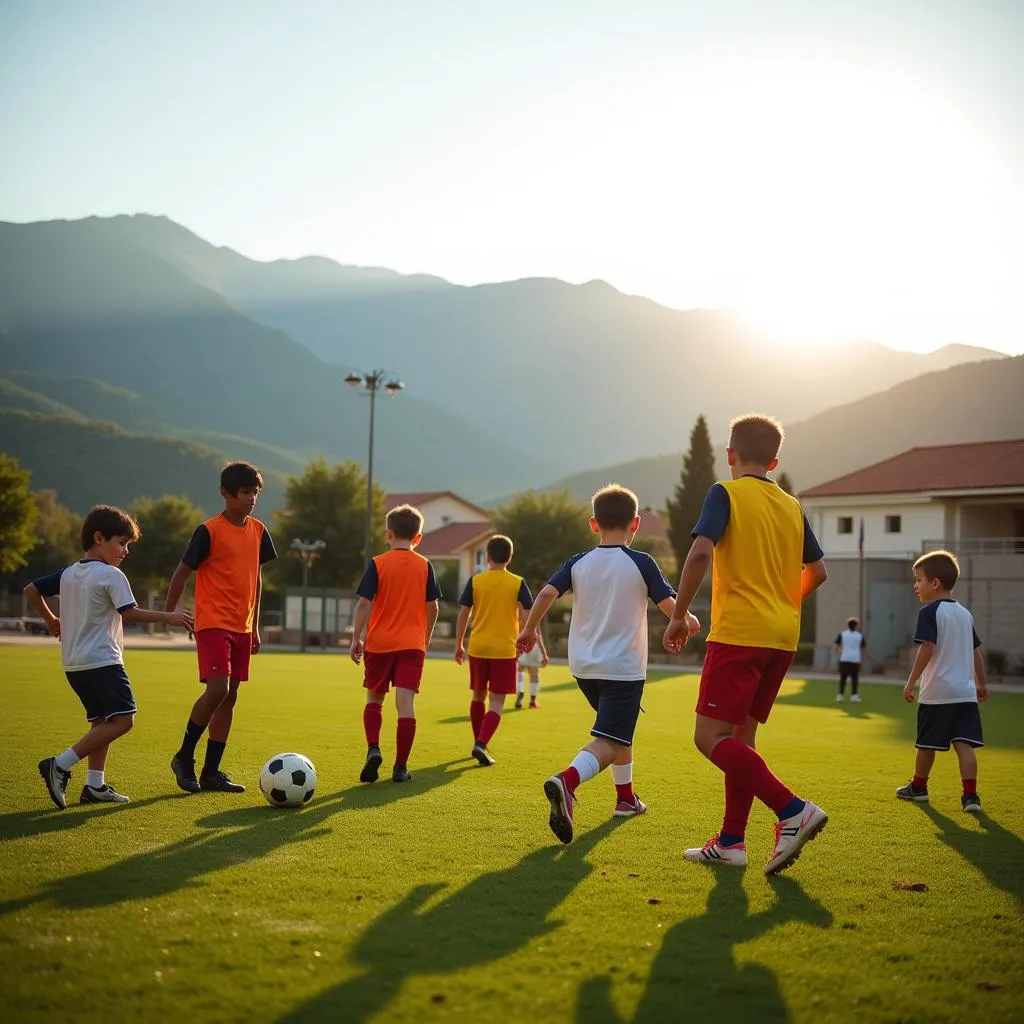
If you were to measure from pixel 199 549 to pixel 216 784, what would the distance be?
5.43 ft

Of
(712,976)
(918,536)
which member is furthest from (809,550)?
(918,536)

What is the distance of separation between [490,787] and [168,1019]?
17.0 ft

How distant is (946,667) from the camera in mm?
8328

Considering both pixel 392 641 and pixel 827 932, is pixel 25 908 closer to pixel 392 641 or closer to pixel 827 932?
pixel 827 932

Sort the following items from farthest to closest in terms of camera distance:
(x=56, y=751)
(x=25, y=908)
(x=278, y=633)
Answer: (x=278, y=633), (x=56, y=751), (x=25, y=908)

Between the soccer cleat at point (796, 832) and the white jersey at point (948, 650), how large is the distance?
3.41 meters

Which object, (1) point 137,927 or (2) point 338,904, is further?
(2) point 338,904

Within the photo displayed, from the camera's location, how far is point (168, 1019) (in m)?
3.27

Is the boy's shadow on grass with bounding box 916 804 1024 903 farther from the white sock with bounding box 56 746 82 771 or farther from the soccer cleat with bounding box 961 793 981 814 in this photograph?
the white sock with bounding box 56 746 82 771

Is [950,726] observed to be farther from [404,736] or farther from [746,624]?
[404,736]

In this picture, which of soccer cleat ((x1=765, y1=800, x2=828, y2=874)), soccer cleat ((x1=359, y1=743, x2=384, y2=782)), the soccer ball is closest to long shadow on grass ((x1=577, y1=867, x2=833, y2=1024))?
soccer cleat ((x1=765, y1=800, x2=828, y2=874))

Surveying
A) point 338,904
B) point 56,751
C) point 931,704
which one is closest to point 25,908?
point 338,904

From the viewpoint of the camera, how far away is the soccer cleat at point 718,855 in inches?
223

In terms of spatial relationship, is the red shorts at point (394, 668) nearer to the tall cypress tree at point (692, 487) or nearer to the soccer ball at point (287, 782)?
the soccer ball at point (287, 782)
